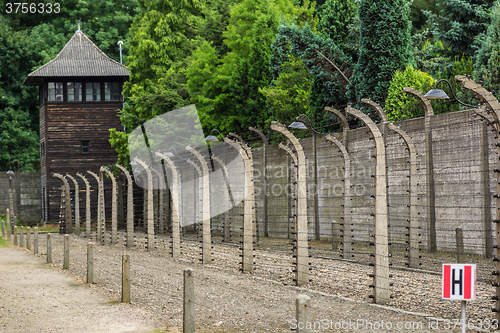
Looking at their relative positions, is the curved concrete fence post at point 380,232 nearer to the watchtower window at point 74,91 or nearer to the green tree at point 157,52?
the green tree at point 157,52

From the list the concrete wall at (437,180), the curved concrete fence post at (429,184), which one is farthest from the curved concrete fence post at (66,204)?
the curved concrete fence post at (429,184)

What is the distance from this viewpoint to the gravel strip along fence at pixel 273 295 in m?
9.58

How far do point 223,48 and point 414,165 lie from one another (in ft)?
72.9

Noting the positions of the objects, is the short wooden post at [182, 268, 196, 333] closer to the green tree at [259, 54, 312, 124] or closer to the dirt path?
the dirt path

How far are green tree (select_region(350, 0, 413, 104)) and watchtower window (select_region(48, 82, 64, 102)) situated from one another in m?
28.2

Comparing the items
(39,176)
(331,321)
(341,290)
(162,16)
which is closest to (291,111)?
(162,16)

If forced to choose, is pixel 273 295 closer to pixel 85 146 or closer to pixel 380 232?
pixel 380 232

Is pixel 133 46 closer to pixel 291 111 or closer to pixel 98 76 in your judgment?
pixel 98 76

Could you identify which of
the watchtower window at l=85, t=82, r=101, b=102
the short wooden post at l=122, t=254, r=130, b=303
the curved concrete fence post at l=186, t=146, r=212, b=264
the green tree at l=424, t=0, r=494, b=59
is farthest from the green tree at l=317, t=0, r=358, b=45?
the watchtower window at l=85, t=82, r=101, b=102

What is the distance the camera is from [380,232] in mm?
11102

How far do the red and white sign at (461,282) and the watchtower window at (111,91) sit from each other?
140 ft

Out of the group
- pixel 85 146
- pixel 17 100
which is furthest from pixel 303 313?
pixel 17 100

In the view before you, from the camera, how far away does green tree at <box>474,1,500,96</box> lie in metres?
20.4

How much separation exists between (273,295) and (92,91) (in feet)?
125
